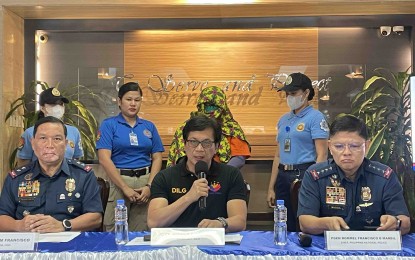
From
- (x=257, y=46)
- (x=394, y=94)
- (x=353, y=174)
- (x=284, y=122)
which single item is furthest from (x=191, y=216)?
(x=257, y=46)

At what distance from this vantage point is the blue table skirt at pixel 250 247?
2033mm

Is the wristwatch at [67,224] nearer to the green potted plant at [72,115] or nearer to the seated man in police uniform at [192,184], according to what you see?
the seated man in police uniform at [192,184]

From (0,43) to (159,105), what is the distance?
5.63 ft

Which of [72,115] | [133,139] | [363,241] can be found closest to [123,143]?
[133,139]

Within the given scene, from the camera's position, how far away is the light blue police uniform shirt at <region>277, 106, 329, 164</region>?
3781 mm

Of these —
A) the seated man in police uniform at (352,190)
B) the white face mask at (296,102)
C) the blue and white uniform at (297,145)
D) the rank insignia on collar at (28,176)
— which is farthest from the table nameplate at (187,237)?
the white face mask at (296,102)

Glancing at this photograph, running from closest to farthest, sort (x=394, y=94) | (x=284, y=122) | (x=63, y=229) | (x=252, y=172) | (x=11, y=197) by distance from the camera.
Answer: (x=63, y=229) < (x=11, y=197) < (x=284, y=122) < (x=394, y=94) < (x=252, y=172)

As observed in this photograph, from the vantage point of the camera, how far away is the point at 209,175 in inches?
112

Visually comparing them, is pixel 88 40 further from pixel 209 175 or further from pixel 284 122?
pixel 209 175

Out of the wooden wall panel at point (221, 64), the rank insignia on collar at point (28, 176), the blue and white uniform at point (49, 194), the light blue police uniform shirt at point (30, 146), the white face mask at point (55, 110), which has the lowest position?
the blue and white uniform at point (49, 194)

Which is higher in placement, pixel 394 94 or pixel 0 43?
pixel 0 43

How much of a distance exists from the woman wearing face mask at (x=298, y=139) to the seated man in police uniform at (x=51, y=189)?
5.18 feet

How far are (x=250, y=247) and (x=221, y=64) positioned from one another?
379cm

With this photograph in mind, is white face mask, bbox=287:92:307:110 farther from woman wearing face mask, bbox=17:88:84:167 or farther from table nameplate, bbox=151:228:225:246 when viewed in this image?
table nameplate, bbox=151:228:225:246
